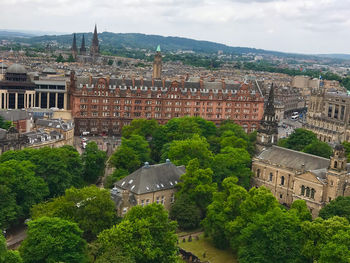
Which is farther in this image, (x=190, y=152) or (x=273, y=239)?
(x=190, y=152)

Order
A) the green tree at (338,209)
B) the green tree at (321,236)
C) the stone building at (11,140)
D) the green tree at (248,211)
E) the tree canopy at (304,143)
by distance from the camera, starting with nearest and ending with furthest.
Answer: the green tree at (321,236), the green tree at (248,211), the green tree at (338,209), the stone building at (11,140), the tree canopy at (304,143)

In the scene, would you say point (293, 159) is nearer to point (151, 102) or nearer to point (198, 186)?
point (198, 186)

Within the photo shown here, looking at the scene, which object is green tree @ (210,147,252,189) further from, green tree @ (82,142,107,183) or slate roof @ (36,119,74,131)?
slate roof @ (36,119,74,131)

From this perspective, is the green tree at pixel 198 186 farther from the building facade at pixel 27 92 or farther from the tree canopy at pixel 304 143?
the building facade at pixel 27 92

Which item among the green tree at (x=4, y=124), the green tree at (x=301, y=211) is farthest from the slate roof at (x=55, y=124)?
the green tree at (x=301, y=211)

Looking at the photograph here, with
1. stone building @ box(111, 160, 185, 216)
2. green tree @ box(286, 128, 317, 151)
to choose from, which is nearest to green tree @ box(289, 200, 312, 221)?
stone building @ box(111, 160, 185, 216)

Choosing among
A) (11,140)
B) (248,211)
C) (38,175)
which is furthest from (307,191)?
(11,140)
